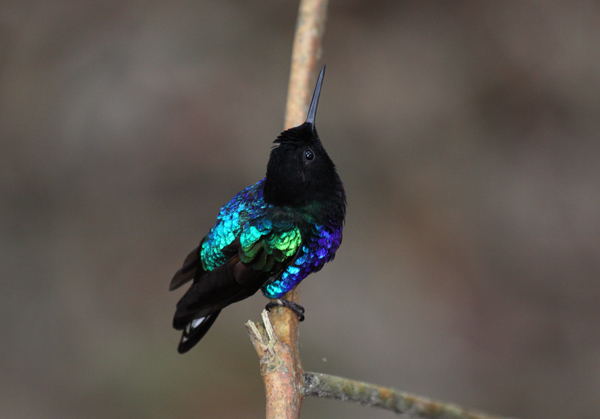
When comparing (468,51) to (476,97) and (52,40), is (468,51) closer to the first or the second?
(476,97)

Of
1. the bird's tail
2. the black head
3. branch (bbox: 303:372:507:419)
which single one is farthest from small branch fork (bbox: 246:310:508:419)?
the bird's tail

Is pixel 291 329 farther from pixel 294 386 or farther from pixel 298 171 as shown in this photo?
pixel 298 171

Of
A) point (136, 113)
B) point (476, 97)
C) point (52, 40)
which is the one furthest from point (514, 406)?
point (52, 40)

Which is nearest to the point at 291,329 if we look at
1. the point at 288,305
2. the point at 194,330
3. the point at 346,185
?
the point at 288,305

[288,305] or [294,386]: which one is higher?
[288,305]

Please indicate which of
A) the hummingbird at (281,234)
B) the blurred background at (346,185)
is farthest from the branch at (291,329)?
the blurred background at (346,185)

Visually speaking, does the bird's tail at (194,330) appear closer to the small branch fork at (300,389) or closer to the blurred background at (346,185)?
the small branch fork at (300,389)

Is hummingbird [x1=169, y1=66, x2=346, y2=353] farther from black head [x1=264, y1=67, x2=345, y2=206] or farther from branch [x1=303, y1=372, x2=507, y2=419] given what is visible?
branch [x1=303, y1=372, x2=507, y2=419]
